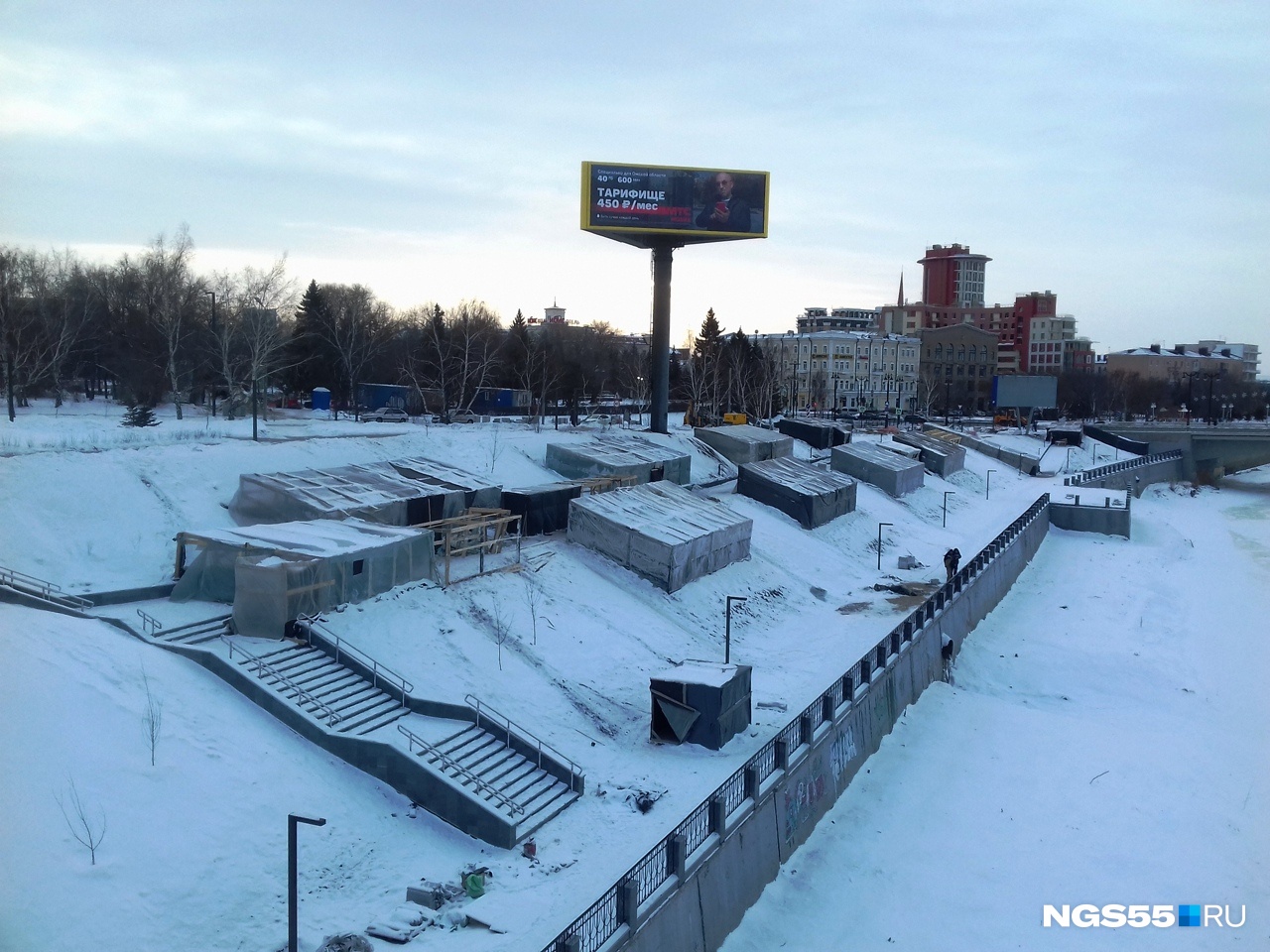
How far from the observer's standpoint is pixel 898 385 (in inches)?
4633

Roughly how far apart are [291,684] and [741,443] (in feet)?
109

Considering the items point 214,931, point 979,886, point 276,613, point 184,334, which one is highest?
point 184,334

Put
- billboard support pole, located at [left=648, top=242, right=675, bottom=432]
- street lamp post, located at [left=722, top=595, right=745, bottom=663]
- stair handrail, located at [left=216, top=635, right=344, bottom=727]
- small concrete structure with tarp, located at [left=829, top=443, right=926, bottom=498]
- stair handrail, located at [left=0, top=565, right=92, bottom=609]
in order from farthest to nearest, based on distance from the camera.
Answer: small concrete structure with tarp, located at [left=829, top=443, right=926, bottom=498]
billboard support pole, located at [left=648, top=242, right=675, bottom=432]
street lamp post, located at [left=722, top=595, right=745, bottom=663]
stair handrail, located at [left=0, top=565, right=92, bottom=609]
stair handrail, located at [left=216, top=635, right=344, bottom=727]

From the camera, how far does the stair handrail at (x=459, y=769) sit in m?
14.5

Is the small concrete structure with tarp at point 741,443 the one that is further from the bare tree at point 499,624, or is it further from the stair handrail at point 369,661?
the stair handrail at point 369,661

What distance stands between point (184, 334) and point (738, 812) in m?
43.8

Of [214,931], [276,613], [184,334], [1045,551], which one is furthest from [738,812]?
[184,334]

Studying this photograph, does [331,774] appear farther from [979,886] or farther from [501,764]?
[979,886]

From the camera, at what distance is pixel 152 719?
43.4 feet

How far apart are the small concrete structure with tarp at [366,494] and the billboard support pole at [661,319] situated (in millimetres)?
17990

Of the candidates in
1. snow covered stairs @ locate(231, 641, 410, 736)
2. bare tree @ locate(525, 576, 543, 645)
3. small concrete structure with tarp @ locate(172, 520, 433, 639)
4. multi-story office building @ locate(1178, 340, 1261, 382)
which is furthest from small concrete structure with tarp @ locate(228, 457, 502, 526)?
multi-story office building @ locate(1178, 340, 1261, 382)

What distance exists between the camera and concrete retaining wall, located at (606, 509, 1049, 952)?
11.6m

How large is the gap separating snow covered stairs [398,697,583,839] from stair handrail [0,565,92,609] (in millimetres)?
6942

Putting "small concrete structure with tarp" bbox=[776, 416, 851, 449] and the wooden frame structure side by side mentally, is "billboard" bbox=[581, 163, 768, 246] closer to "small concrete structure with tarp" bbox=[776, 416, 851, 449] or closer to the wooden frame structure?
"small concrete structure with tarp" bbox=[776, 416, 851, 449]
